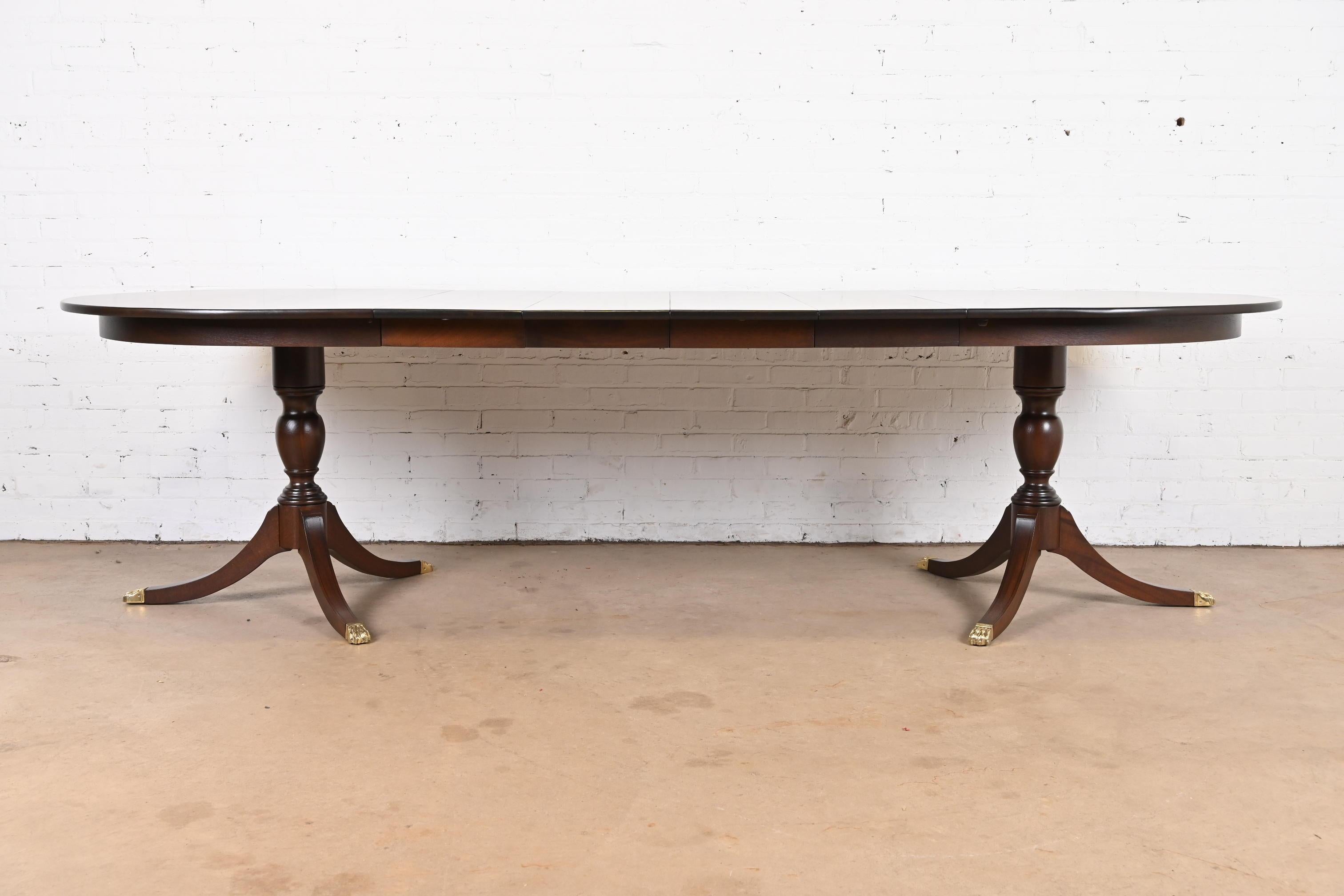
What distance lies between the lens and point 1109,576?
2.92 metres

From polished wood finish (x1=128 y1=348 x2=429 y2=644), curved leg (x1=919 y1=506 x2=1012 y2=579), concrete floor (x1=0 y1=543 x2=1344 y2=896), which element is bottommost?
concrete floor (x1=0 y1=543 x2=1344 y2=896)

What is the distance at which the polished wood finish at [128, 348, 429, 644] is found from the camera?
279 cm

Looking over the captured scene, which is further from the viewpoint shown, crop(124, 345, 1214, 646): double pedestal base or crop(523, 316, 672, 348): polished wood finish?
crop(124, 345, 1214, 646): double pedestal base

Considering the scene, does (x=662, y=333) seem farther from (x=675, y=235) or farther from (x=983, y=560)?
(x=983, y=560)

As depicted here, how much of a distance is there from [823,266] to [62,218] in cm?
242

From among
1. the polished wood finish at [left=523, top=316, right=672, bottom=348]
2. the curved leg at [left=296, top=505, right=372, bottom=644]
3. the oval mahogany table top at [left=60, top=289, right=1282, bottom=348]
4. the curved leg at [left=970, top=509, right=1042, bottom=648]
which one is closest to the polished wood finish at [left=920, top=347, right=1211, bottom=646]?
the curved leg at [left=970, top=509, right=1042, bottom=648]

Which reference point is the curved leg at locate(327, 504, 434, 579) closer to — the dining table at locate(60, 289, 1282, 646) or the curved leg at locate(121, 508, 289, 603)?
the dining table at locate(60, 289, 1282, 646)

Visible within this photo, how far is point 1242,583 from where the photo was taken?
10.6ft

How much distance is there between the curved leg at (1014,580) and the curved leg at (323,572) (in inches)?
58.2

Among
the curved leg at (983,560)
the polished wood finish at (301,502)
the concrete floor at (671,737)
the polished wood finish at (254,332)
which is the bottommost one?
the concrete floor at (671,737)

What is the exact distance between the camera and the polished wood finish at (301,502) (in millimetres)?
2785

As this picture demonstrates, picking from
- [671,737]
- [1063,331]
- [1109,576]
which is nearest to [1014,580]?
[1109,576]

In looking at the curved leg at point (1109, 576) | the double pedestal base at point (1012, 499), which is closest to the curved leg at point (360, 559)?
the double pedestal base at point (1012, 499)

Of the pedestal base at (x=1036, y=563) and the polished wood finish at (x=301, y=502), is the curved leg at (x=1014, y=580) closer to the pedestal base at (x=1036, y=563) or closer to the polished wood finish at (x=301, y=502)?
the pedestal base at (x=1036, y=563)
